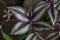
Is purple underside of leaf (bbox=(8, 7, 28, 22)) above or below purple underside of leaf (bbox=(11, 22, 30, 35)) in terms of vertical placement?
above

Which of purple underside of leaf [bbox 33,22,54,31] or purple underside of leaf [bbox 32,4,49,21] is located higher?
purple underside of leaf [bbox 32,4,49,21]

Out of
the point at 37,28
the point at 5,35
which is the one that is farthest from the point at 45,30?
the point at 5,35

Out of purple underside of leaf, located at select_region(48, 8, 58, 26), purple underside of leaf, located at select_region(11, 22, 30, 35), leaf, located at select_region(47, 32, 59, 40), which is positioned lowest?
leaf, located at select_region(47, 32, 59, 40)

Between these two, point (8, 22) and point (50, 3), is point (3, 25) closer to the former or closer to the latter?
point (8, 22)

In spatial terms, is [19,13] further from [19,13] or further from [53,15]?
[53,15]

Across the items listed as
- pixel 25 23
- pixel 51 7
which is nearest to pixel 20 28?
pixel 25 23

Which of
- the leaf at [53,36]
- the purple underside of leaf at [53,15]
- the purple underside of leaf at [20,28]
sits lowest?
the leaf at [53,36]
